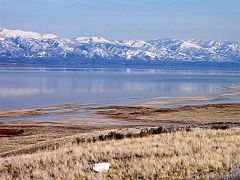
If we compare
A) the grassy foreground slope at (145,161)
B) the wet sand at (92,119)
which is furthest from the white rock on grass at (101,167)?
the wet sand at (92,119)

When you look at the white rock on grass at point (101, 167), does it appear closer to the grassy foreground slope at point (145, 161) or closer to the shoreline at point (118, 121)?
the grassy foreground slope at point (145, 161)

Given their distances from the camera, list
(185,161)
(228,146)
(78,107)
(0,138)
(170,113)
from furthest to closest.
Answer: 1. (78,107)
2. (170,113)
3. (0,138)
4. (228,146)
5. (185,161)

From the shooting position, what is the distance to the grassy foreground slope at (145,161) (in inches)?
565

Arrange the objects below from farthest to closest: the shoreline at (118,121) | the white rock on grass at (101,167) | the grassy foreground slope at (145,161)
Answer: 1. the shoreline at (118,121)
2. the white rock on grass at (101,167)
3. the grassy foreground slope at (145,161)

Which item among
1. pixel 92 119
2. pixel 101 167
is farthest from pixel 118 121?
pixel 101 167

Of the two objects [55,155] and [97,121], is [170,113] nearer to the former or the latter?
[97,121]

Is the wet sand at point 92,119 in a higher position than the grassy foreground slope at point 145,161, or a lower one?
lower

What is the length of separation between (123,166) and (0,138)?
76.3ft

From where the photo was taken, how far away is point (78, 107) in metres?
65.3

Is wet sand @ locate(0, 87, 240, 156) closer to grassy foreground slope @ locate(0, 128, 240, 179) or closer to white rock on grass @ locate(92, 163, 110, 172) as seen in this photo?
grassy foreground slope @ locate(0, 128, 240, 179)

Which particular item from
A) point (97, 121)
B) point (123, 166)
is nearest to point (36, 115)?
point (97, 121)

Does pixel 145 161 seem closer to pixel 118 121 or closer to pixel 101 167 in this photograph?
pixel 101 167

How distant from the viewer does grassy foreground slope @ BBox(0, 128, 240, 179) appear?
14352 mm

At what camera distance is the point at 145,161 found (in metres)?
15.8
